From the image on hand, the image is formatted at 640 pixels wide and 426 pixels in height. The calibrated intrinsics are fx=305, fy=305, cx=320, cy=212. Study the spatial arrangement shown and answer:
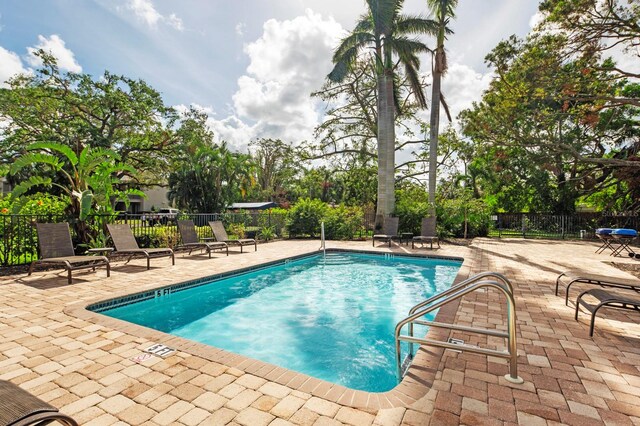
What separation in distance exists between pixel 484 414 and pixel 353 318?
12.0ft

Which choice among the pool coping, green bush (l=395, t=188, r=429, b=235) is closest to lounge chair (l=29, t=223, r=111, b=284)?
the pool coping

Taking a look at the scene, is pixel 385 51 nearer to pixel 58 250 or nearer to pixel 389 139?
pixel 389 139

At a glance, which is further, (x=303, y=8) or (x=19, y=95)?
(x=19, y=95)

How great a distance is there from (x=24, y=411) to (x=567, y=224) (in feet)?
82.8

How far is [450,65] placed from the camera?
16.3m

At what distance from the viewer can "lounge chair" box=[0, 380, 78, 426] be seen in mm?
1310

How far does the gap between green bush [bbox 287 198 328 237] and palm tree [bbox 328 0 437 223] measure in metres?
3.22

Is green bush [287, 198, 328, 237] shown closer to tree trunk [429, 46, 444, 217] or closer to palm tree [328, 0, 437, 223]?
palm tree [328, 0, 437, 223]

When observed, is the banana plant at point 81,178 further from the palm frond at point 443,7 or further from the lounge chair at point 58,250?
the palm frond at point 443,7

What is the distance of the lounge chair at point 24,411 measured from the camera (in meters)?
1.31

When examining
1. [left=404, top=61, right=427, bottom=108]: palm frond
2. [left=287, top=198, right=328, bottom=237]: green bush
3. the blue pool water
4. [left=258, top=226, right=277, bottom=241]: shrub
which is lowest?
the blue pool water

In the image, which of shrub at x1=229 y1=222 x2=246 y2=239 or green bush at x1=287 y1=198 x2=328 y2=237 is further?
green bush at x1=287 y1=198 x2=328 y2=237

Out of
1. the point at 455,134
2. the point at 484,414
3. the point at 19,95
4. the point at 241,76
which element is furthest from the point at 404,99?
the point at 19,95

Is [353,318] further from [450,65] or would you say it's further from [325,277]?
[450,65]
